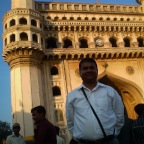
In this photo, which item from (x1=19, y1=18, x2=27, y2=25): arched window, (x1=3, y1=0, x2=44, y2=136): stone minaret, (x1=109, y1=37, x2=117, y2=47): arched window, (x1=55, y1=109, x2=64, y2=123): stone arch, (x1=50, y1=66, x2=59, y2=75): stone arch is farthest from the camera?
(x1=109, y1=37, x2=117, y2=47): arched window

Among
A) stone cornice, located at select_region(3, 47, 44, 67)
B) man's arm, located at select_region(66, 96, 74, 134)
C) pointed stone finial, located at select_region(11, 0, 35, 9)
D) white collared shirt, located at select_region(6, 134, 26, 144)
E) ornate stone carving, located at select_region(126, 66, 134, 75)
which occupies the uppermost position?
pointed stone finial, located at select_region(11, 0, 35, 9)

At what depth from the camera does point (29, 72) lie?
1675 cm

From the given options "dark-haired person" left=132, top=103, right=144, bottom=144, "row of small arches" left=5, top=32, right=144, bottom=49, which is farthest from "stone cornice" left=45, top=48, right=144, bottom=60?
"dark-haired person" left=132, top=103, right=144, bottom=144

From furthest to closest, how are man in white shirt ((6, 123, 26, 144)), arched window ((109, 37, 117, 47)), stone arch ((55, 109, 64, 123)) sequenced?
arched window ((109, 37, 117, 47)) → stone arch ((55, 109, 64, 123)) → man in white shirt ((6, 123, 26, 144))

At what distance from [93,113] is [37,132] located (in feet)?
4.99

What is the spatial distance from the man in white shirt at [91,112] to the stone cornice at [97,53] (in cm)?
1524

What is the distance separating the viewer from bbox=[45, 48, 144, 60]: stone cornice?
1845 centimetres

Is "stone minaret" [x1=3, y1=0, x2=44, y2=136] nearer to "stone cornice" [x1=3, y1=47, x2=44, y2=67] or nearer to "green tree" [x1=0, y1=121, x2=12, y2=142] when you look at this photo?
"stone cornice" [x1=3, y1=47, x2=44, y2=67]

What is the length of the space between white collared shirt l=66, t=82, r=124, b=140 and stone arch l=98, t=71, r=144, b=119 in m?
15.7

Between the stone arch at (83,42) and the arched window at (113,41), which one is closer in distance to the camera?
the stone arch at (83,42)

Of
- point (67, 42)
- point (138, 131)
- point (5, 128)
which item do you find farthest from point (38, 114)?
point (5, 128)

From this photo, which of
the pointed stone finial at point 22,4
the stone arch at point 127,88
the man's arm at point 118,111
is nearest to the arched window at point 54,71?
the stone arch at point 127,88

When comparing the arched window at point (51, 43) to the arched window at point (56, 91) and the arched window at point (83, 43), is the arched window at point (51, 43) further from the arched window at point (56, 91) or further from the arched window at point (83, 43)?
→ the arched window at point (56, 91)

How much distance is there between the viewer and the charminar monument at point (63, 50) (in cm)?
1680
